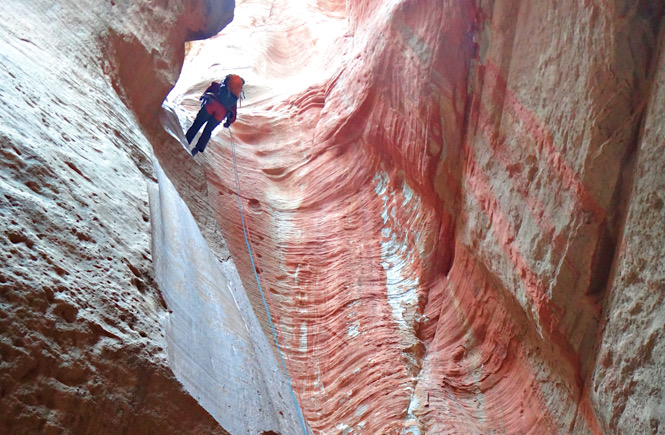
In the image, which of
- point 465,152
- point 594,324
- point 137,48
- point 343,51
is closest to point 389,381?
point 594,324

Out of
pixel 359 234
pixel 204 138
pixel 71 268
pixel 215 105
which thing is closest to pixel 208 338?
A: pixel 71 268

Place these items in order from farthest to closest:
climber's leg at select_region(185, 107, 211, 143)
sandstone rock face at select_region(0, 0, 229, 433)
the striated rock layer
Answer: climber's leg at select_region(185, 107, 211, 143) < the striated rock layer < sandstone rock face at select_region(0, 0, 229, 433)

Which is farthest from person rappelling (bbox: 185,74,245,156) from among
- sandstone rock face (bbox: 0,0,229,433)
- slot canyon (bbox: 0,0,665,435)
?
sandstone rock face (bbox: 0,0,229,433)

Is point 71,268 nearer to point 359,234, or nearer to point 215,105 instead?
point 359,234

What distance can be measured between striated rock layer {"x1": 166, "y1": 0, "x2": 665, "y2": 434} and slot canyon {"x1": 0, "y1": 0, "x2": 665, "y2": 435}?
24 millimetres

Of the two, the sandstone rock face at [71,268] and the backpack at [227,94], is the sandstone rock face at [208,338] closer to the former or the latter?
the sandstone rock face at [71,268]

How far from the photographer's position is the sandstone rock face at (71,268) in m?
3.04

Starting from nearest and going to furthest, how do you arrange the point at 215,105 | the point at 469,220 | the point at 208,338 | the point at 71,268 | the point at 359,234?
1. the point at 71,268
2. the point at 208,338
3. the point at 469,220
4. the point at 359,234
5. the point at 215,105

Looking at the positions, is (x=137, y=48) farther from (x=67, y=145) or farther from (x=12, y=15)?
(x=67, y=145)

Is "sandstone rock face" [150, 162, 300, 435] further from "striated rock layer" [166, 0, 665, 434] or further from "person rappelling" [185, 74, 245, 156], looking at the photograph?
"person rappelling" [185, 74, 245, 156]

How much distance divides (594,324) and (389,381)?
7.32 ft

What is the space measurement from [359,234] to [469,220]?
79.0 inches

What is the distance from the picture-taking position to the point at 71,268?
3486mm

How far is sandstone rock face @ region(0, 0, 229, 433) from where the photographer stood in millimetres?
3041
